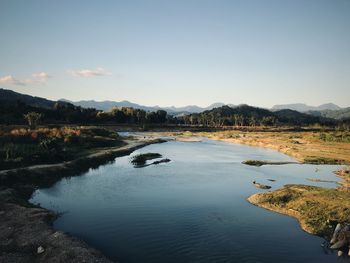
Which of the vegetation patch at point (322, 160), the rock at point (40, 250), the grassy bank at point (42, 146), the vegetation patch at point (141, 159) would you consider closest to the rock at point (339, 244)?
the rock at point (40, 250)

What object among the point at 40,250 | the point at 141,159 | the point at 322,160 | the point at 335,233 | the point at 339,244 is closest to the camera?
the point at 40,250

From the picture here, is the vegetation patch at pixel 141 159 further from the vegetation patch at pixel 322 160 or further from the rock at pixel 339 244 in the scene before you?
the rock at pixel 339 244

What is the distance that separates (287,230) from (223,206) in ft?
32.4

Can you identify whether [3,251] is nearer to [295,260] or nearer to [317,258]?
[295,260]

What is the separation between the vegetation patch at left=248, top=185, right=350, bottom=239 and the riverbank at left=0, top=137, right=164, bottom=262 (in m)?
22.7

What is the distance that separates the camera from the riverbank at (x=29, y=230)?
85.6 feet

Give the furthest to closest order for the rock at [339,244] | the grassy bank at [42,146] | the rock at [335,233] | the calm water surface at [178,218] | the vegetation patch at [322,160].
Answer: the vegetation patch at [322,160] < the grassy bank at [42,146] < the rock at [335,233] < the rock at [339,244] < the calm water surface at [178,218]

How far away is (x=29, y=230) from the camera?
31.2 metres

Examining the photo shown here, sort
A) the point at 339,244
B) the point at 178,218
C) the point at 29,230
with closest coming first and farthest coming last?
the point at 339,244, the point at 29,230, the point at 178,218

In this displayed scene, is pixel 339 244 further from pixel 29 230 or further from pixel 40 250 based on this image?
pixel 29 230

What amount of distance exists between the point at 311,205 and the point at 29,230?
3202cm

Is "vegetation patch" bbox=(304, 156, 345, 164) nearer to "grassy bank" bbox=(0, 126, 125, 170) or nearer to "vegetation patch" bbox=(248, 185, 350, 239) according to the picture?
"vegetation patch" bbox=(248, 185, 350, 239)

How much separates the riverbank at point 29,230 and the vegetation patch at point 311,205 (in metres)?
22.7

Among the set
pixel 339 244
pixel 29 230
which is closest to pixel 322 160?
pixel 339 244
